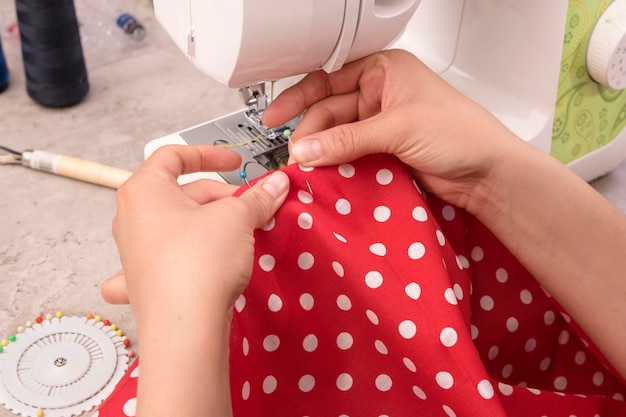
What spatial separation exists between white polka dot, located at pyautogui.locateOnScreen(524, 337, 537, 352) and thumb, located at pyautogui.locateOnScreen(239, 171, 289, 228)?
1.58ft

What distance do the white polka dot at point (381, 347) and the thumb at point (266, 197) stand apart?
0.22 m

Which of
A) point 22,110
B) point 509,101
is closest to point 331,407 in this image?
point 509,101

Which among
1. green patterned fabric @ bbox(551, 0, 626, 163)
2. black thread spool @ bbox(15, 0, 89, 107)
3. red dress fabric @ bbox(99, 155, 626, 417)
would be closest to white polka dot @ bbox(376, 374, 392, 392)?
red dress fabric @ bbox(99, 155, 626, 417)

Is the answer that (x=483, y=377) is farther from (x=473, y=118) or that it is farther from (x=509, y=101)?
(x=509, y=101)

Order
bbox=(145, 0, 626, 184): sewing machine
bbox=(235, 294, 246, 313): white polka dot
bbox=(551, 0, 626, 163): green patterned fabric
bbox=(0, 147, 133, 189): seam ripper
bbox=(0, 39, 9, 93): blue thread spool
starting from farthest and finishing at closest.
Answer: bbox=(0, 39, 9, 93): blue thread spool
bbox=(0, 147, 133, 189): seam ripper
bbox=(551, 0, 626, 163): green patterned fabric
bbox=(145, 0, 626, 184): sewing machine
bbox=(235, 294, 246, 313): white polka dot

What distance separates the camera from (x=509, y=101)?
1.27m

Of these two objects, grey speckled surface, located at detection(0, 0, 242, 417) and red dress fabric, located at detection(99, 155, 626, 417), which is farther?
grey speckled surface, located at detection(0, 0, 242, 417)

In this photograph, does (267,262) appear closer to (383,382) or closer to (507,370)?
(383,382)

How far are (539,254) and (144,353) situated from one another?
1.89 ft

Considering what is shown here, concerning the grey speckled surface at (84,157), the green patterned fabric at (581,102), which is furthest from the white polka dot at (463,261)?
the grey speckled surface at (84,157)

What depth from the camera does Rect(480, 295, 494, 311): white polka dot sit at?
3.40 feet

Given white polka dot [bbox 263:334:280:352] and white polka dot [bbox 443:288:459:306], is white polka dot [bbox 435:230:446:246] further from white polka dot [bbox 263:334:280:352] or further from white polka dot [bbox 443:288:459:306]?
white polka dot [bbox 263:334:280:352]

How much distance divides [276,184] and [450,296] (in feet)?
0.87

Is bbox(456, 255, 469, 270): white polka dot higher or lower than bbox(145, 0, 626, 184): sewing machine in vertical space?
lower
